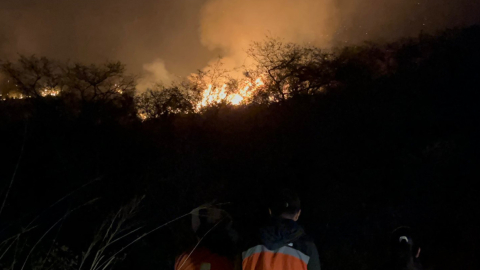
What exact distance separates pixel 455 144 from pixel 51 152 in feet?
42.4

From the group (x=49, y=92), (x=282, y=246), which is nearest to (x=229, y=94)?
(x=49, y=92)

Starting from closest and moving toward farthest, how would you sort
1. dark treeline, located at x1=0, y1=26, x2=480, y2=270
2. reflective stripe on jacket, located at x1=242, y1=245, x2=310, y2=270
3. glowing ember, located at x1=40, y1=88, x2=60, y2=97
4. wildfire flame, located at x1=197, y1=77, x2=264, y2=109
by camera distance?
reflective stripe on jacket, located at x1=242, y1=245, x2=310, y2=270
dark treeline, located at x1=0, y1=26, x2=480, y2=270
wildfire flame, located at x1=197, y1=77, x2=264, y2=109
glowing ember, located at x1=40, y1=88, x2=60, y2=97

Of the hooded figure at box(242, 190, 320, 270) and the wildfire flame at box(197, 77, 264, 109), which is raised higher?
the wildfire flame at box(197, 77, 264, 109)

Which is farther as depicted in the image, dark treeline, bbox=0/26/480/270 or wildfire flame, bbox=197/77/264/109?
wildfire flame, bbox=197/77/264/109

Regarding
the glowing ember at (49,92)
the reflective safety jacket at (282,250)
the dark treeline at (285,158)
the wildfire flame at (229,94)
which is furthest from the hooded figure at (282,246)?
→ the glowing ember at (49,92)

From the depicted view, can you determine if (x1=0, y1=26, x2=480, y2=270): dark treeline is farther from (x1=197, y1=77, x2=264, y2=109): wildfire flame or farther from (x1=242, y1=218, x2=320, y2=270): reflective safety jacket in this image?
(x1=242, y1=218, x2=320, y2=270): reflective safety jacket

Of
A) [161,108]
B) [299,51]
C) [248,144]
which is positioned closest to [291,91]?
[299,51]

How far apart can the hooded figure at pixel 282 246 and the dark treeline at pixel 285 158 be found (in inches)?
119

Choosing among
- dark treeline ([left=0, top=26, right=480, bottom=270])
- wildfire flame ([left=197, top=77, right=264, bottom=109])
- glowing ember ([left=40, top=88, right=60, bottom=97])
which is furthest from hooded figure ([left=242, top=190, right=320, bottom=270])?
glowing ember ([left=40, top=88, right=60, bottom=97])

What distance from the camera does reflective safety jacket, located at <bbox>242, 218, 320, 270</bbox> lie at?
91.4 inches

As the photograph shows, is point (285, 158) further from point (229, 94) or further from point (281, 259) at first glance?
point (281, 259)

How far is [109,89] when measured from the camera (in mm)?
17641

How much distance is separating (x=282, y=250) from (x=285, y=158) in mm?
7671

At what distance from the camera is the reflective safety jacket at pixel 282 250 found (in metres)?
2.32
